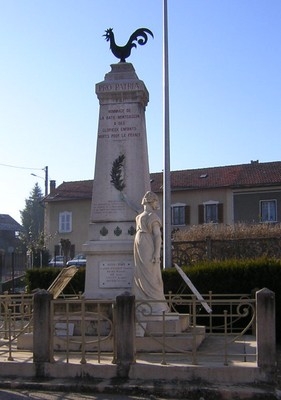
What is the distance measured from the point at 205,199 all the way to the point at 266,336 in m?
35.4

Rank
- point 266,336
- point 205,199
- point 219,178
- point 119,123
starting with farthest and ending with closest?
1. point 219,178
2. point 205,199
3. point 119,123
4. point 266,336

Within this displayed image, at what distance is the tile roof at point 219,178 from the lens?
133ft

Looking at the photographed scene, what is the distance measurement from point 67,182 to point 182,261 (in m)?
34.0

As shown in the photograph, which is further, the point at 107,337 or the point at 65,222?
the point at 65,222

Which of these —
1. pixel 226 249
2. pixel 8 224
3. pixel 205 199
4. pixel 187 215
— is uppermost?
pixel 8 224

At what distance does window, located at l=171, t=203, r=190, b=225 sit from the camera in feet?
142

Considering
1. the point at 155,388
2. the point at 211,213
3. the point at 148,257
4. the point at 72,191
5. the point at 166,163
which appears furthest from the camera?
the point at 72,191

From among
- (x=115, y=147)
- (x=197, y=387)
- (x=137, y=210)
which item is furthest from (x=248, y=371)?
(x=115, y=147)

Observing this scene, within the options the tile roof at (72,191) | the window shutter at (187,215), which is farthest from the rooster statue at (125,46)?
the tile roof at (72,191)

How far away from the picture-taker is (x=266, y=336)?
753 centimetres

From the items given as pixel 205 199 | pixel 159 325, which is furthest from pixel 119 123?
pixel 205 199

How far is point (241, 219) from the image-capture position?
40469 millimetres

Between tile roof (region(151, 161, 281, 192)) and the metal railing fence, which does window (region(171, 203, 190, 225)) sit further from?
the metal railing fence

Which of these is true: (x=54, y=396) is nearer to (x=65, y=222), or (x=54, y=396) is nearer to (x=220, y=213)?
(x=220, y=213)
